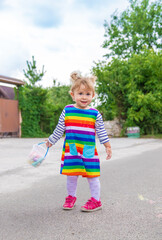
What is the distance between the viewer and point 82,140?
3543 mm

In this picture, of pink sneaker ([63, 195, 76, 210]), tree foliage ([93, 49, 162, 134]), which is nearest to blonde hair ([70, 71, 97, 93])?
pink sneaker ([63, 195, 76, 210])

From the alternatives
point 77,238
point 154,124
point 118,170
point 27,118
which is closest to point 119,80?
point 154,124

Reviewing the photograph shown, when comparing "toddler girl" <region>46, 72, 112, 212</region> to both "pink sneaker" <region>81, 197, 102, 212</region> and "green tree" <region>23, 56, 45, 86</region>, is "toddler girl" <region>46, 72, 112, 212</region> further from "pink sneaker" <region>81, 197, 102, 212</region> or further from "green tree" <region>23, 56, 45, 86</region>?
"green tree" <region>23, 56, 45, 86</region>

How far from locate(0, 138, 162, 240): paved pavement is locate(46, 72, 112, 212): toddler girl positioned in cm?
31

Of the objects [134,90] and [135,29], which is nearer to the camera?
[134,90]

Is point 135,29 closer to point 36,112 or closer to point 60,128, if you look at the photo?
point 36,112

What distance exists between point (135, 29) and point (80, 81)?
3069 centimetres

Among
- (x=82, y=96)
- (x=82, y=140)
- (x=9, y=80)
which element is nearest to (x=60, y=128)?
(x=82, y=140)

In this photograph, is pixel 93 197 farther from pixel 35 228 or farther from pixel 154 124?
pixel 154 124

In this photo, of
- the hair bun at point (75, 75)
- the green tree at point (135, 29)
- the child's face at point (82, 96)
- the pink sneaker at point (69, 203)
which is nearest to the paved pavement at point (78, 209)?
the pink sneaker at point (69, 203)

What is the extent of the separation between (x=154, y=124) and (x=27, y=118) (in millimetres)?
8702

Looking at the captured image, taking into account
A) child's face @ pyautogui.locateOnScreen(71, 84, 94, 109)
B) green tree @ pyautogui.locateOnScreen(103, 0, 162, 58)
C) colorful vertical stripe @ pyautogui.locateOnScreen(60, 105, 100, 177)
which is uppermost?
green tree @ pyautogui.locateOnScreen(103, 0, 162, 58)

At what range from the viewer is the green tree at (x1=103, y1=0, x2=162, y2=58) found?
31844 mm

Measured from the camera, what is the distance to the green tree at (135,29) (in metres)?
31.8
